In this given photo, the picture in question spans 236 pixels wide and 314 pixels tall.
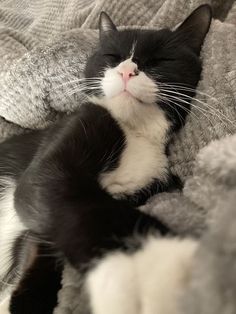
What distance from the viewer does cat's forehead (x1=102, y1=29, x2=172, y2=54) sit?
3.34 ft

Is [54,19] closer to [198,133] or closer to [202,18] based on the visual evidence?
[202,18]

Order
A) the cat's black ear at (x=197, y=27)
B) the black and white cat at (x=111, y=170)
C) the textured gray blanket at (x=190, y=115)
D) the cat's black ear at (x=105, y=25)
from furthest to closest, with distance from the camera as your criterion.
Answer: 1. the cat's black ear at (x=105, y=25)
2. the cat's black ear at (x=197, y=27)
3. the black and white cat at (x=111, y=170)
4. the textured gray blanket at (x=190, y=115)

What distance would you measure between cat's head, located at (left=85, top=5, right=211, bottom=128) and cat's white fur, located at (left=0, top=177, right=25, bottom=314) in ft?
1.11

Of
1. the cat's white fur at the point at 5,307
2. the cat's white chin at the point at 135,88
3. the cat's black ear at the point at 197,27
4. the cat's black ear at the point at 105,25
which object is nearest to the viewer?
the cat's white fur at the point at 5,307

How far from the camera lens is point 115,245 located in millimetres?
562

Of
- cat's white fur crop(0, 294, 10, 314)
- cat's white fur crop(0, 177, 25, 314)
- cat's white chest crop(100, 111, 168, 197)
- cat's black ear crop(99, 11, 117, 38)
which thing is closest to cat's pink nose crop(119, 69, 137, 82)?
cat's white chest crop(100, 111, 168, 197)

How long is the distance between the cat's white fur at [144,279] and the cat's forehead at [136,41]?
601mm

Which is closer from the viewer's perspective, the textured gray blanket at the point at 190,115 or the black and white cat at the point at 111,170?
the textured gray blanket at the point at 190,115

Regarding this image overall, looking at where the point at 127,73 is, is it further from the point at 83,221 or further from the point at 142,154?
the point at 83,221

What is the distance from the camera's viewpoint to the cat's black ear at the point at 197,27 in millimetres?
1051

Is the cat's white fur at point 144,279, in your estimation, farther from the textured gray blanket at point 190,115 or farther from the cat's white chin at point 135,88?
the cat's white chin at point 135,88

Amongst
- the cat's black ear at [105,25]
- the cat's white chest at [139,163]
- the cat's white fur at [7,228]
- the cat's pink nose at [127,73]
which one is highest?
the cat's black ear at [105,25]

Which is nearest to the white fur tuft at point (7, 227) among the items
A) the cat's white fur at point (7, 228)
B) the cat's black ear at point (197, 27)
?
the cat's white fur at point (7, 228)

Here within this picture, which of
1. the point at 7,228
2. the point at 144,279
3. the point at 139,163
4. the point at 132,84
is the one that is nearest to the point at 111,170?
the point at 139,163
